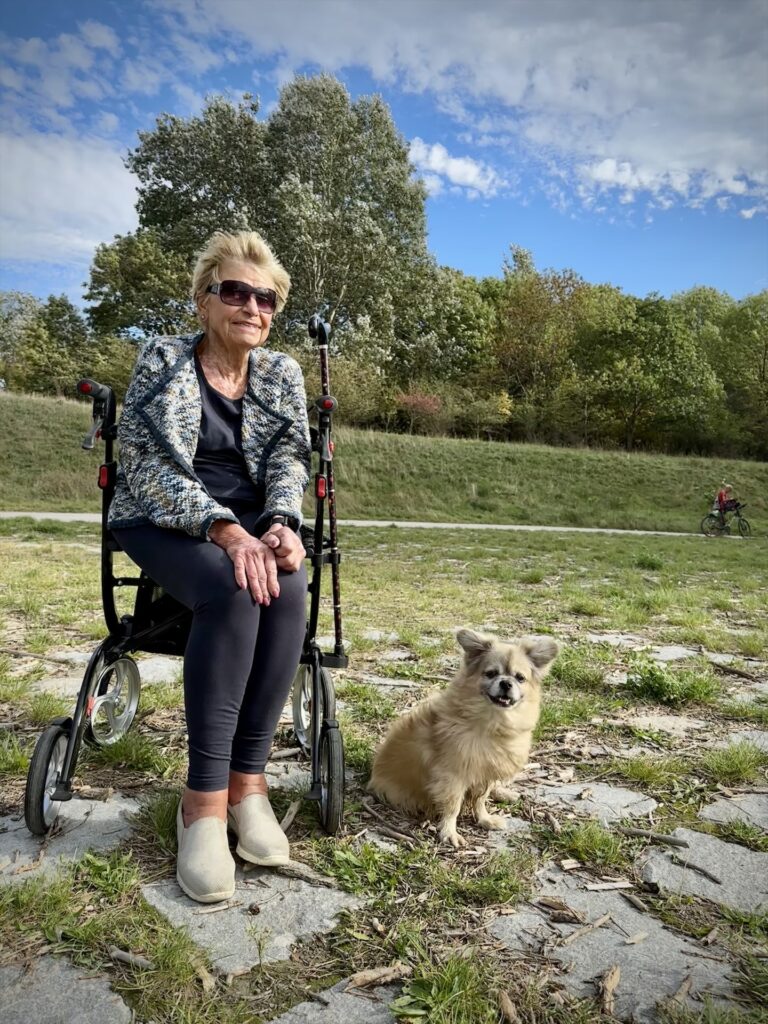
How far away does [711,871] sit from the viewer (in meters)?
2.08

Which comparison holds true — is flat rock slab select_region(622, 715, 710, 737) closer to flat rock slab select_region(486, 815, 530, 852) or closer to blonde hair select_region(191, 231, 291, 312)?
flat rock slab select_region(486, 815, 530, 852)

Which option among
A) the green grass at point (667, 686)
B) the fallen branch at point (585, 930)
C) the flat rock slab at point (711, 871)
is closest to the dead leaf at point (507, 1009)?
the fallen branch at point (585, 930)

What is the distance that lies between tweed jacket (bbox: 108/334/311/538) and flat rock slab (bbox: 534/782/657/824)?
4.66 ft

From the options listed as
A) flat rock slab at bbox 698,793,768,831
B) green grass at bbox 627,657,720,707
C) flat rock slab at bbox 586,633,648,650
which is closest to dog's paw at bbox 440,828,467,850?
flat rock slab at bbox 698,793,768,831

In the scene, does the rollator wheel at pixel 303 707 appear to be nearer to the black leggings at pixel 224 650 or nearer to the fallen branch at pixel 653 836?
the black leggings at pixel 224 650

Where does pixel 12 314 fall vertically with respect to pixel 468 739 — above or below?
above

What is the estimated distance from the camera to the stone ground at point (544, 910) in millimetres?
1493

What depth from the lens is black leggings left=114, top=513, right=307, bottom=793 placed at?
204cm

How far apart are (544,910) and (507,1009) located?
0.44 m

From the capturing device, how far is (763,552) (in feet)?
42.8

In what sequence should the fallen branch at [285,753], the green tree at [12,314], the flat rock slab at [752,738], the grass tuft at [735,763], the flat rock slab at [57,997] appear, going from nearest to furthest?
the flat rock slab at [57,997] < the grass tuft at [735,763] < the fallen branch at [285,753] < the flat rock slab at [752,738] < the green tree at [12,314]

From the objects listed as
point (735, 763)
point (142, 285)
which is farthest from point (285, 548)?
point (142, 285)

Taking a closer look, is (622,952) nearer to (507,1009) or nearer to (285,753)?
(507,1009)

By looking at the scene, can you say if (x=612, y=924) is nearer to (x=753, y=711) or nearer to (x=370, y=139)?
(x=753, y=711)
